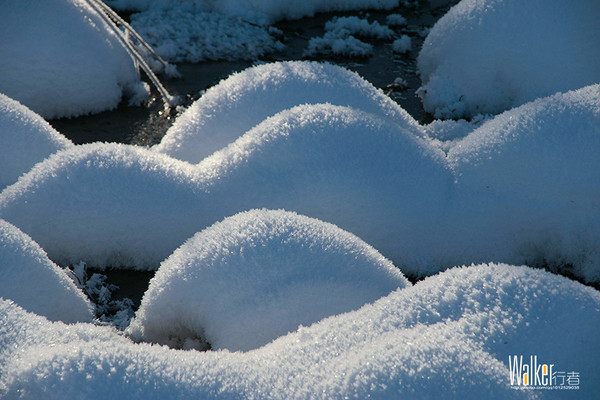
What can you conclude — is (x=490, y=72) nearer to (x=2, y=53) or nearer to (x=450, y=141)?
(x=450, y=141)

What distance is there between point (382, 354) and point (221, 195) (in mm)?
1230

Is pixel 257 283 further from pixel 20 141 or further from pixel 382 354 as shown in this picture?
pixel 20 141

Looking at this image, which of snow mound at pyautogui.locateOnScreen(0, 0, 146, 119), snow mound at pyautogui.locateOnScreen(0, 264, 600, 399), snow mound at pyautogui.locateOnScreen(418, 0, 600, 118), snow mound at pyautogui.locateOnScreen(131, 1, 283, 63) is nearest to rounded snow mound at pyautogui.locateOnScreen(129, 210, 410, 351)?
snow mound at pyautogui.locateOnScreen(0, 264, 600, 399)

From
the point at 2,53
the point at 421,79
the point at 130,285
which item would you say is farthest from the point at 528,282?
the point at 2,53

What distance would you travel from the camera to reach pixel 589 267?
251 centimetres

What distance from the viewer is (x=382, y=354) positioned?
4.97 ft

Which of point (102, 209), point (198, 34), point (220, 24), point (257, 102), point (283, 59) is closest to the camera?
point (102, 209)

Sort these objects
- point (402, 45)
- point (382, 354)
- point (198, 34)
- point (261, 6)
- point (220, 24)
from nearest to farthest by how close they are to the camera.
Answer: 1. point (382, 354)
2. point (402, 45)
3. point (198, 34)
4. point (220, 24)
5. point (261, 6)

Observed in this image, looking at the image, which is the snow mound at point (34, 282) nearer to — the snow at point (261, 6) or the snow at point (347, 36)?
the snow at point (347, 36)

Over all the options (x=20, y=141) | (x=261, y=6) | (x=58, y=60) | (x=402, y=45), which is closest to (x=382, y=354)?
(x=20, y=141)

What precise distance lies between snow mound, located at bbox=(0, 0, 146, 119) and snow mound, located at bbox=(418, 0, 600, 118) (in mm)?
2100

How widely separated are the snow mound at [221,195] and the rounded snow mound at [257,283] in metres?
0.38

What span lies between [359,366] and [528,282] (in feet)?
1.91

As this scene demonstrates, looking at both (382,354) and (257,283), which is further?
(257,283)
